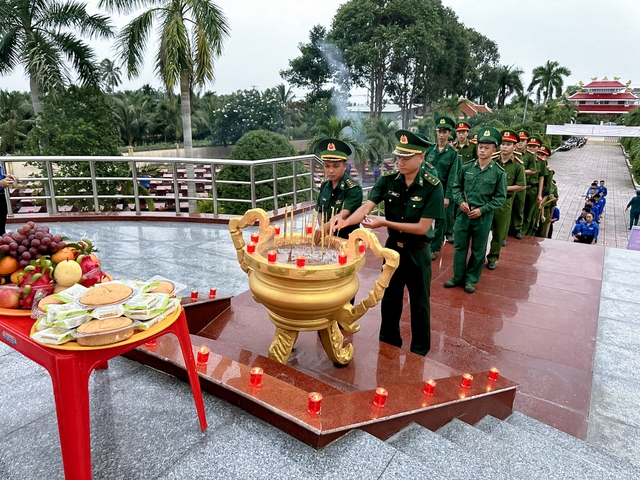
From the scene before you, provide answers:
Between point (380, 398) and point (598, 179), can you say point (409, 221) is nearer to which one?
point (380, 398)

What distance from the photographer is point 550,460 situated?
1.97 m

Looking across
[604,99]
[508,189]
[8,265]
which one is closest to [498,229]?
[508,189]

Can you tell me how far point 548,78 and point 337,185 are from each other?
58.2 meters

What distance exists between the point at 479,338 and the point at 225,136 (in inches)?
1141

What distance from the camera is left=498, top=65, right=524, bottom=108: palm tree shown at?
1850 inches

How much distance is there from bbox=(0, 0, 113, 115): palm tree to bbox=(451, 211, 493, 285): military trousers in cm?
1192

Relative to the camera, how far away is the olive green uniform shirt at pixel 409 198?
9.66ft

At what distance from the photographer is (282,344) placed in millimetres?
2561

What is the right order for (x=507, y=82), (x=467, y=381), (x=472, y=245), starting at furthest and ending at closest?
(x=507, y=82) < (x=472, y=245) < (x=467, y=381)

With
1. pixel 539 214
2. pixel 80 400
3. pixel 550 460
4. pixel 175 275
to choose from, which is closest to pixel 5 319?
pixel 80 400

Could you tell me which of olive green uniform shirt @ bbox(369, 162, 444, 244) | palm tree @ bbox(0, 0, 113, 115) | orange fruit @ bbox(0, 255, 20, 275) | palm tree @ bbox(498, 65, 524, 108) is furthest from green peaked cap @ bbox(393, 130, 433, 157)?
palm tree @ bbox(498, 65, 524, 108)

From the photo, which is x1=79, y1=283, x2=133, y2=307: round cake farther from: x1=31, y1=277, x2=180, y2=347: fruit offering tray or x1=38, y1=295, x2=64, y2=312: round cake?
x1=38, y1=295, x2=64, y2=312: round cake

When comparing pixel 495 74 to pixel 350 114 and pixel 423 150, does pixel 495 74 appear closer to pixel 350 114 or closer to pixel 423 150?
pixel 350 114

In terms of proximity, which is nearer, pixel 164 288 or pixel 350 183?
pixel 164 288
